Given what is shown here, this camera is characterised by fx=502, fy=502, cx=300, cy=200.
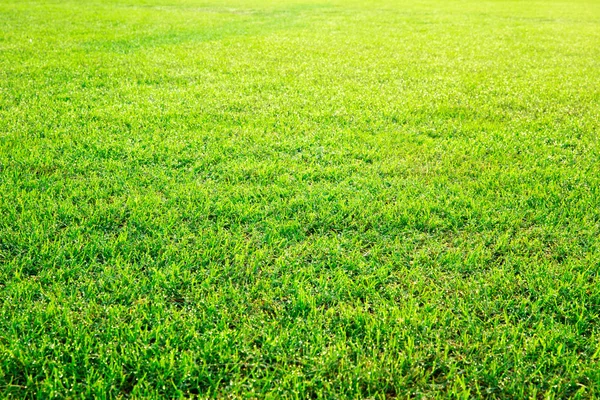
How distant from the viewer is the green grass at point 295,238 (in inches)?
90.0

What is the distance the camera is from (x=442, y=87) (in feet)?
24.2

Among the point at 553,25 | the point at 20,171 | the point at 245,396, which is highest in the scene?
the point at 553,25

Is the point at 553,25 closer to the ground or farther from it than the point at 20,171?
farther from it

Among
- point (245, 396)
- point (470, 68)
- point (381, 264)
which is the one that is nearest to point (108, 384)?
point (245, 396)

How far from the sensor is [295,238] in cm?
330

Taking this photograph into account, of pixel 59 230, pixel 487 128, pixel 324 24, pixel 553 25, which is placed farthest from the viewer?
Result: pixel 553 25

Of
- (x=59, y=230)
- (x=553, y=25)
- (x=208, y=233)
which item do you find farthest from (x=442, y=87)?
(x=553, y=25)

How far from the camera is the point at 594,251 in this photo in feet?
10.5

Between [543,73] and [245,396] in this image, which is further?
[543,73]

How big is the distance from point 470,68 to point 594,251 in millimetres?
6426

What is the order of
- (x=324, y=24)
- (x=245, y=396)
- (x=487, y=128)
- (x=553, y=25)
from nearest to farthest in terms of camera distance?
(x=245, y=396) → (x=487, y=128) → (x=324, y=24) → (x=553, y=25)

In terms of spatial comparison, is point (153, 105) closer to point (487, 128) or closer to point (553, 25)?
point (487, 128)

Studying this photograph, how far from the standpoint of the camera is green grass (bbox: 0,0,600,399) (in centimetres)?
229

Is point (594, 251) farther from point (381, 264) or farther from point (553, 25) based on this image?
point (553, 25)
